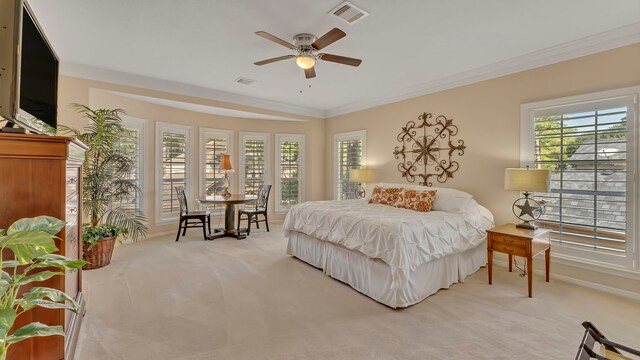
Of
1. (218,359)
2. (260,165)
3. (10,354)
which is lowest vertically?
(218,359)

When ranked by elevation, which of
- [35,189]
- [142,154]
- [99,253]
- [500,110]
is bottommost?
[99,253]

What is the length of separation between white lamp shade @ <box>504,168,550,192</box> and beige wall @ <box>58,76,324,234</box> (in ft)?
14.4

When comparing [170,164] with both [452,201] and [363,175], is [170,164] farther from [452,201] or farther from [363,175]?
[452,201]

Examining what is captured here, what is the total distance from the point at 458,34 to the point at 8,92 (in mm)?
3641

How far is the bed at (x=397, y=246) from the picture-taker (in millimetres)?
2689

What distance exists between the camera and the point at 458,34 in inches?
121

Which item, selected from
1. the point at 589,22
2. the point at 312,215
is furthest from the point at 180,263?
Result: the point at 589,22

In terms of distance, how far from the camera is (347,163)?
6.48 m

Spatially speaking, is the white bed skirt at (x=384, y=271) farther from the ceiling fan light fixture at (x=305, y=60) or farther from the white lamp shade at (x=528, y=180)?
the ceiling fan light fixture at (x=305, y=60)

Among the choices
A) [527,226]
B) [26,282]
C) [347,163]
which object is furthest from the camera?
[347,163]

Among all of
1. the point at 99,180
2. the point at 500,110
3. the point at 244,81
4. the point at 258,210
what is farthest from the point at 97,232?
the point at 500,110

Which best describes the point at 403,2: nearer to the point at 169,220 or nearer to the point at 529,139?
the point at 529,139

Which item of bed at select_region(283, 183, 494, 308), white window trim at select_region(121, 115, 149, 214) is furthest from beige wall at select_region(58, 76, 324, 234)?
bed at select_region(283, 183, 494, 308)

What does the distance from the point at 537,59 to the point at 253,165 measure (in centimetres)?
539
